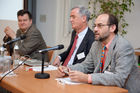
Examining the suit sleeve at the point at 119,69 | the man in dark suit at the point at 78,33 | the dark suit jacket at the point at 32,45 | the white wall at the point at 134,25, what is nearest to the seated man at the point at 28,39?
the dark suit jacket at the point at 32,45

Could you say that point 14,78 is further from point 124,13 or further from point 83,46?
point 124,13

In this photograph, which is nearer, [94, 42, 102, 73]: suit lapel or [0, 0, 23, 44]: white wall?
[94, 42, 102, 73]: suit lapel

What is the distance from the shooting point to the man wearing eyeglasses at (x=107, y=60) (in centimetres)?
167

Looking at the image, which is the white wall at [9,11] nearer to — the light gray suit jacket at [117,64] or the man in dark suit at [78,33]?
the man in dark suit at [78,33]

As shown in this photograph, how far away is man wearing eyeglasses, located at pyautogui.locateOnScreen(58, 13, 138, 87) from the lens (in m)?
1.67

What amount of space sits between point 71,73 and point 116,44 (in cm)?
51

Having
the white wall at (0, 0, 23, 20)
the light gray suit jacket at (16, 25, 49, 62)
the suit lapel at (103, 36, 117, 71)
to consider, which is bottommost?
the light gray suit jacket at (16, 25, 49, 62)

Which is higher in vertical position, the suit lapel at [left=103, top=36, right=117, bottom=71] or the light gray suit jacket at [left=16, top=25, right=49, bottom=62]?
the suit lapel at [left=103, top=36, right=117, bottom=71]

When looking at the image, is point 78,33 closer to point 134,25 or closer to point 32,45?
point 32,45

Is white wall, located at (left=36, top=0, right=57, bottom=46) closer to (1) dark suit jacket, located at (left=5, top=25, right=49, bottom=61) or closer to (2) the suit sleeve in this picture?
(1) dark suit jacket, located at (left=5, top=25, right=49, bottom=61)

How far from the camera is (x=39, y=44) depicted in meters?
3.30

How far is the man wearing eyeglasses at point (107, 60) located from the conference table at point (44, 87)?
8cm

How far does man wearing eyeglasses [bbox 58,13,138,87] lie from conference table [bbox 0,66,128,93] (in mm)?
77

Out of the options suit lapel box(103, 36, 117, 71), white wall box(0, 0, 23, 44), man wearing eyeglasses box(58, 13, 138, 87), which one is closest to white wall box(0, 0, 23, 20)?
white wall box(0, 0, 23, 44)
